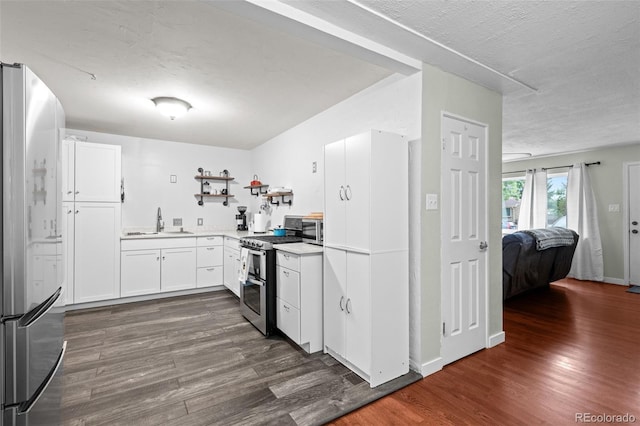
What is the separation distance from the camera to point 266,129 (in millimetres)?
4363

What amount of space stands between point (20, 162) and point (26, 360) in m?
0.70

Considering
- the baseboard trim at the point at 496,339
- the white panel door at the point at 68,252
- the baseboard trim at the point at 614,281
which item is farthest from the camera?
the baseboard trim at the point at 614,281

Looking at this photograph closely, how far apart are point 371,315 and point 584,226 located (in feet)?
18.6

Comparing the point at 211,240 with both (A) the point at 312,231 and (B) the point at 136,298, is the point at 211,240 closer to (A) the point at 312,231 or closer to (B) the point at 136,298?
(B) the point at 136,298

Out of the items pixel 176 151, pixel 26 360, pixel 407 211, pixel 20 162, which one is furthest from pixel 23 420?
pixel 176 151

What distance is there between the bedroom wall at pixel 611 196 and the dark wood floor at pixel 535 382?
240cm

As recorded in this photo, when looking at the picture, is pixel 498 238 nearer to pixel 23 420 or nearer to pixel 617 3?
pixel 617 3

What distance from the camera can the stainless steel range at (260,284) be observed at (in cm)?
298

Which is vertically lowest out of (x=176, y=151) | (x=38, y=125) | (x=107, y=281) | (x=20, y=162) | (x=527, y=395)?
(x=527, y=395)

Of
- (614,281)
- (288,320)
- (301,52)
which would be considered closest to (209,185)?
(288,320)

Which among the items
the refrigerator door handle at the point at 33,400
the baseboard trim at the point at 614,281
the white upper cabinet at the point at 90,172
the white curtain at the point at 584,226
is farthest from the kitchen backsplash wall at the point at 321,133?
the baseboard trim at the point at 614,281

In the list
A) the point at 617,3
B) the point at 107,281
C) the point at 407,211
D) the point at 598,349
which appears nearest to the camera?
the point at 617,3

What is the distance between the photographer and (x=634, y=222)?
520cm

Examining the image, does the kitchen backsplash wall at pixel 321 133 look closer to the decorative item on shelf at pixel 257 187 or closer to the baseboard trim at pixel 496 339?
the decorative item on shelf at pixel 257 187
